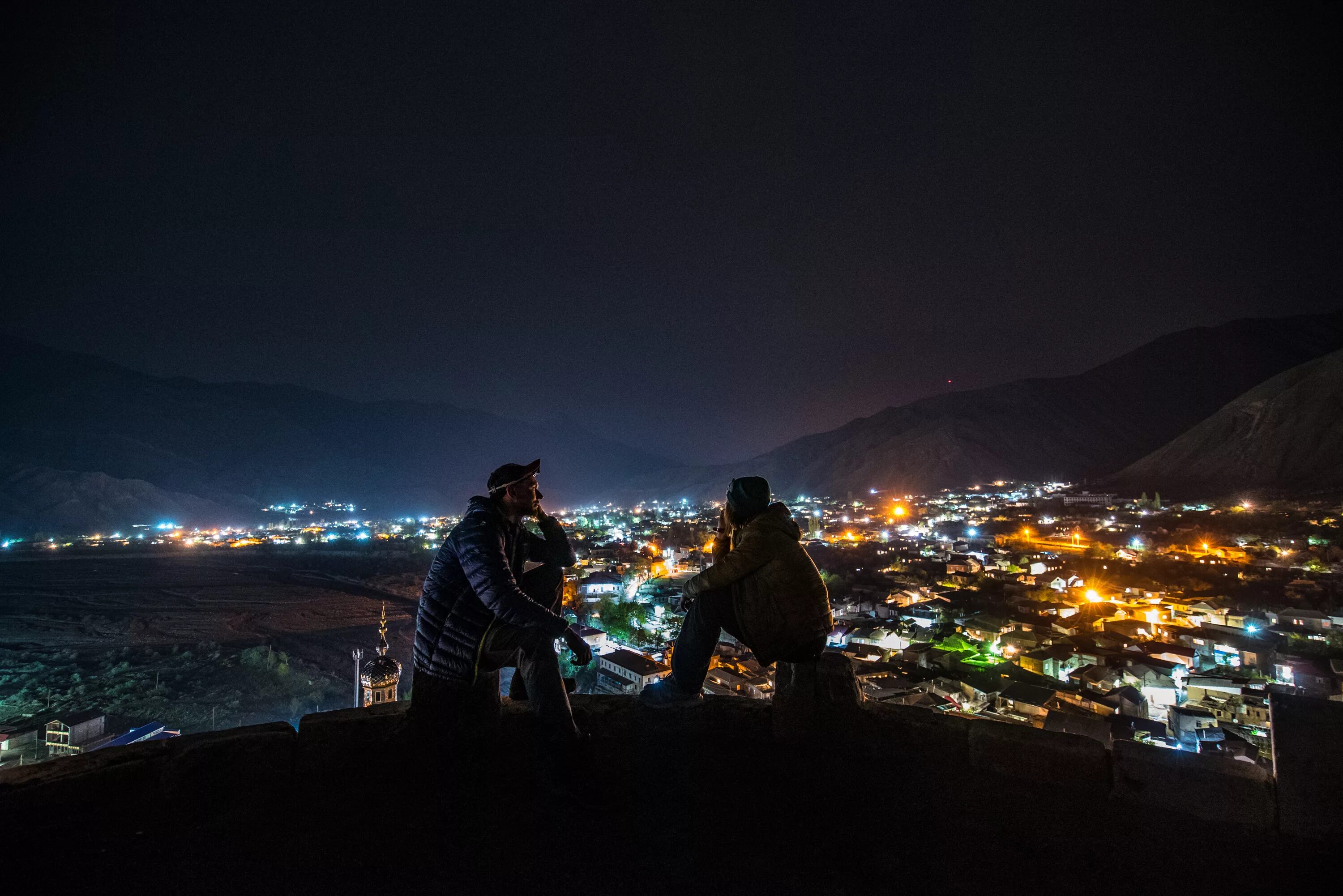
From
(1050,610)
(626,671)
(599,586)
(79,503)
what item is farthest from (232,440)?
(1050,610)

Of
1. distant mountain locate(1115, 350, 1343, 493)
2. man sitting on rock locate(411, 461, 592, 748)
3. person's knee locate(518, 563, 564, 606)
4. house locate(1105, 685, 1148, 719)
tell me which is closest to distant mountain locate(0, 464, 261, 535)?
man sitting on rock locate(411, 461, 592, 748)

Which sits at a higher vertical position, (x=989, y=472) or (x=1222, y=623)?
Answer: (x=989, y=472)

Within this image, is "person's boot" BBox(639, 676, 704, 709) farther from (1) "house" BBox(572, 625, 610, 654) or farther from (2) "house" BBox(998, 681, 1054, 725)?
(1) "house" BBox(572, 625, 610, 654)

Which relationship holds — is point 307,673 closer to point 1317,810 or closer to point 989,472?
point 1317,810

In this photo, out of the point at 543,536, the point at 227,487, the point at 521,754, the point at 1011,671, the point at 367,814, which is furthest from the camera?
the point at 227,487

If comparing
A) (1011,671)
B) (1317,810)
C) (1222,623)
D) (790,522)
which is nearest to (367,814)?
(790,522)

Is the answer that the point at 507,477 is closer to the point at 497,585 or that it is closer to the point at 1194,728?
the point at 497,585
